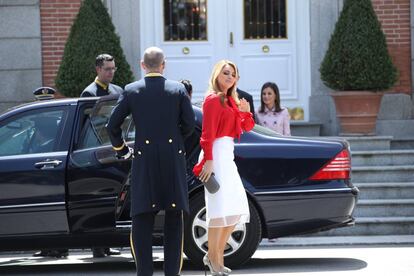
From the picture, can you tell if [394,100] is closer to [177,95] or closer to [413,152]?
[413,152]

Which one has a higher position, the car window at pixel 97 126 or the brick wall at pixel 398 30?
the brick wall at pixel 398 30

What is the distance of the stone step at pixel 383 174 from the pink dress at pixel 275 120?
1771 mm

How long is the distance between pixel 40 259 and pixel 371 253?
3.29 m

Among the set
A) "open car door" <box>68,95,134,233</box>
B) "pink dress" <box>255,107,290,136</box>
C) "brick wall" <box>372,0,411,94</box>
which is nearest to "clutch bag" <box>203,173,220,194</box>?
"open car door" <box>68,95,134,233</box>

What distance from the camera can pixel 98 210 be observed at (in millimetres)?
9547

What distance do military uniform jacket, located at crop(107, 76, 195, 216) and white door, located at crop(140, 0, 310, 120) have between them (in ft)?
24.6

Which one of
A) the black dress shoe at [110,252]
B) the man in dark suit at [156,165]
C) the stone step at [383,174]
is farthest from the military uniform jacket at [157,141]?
the stone step at [383,174]

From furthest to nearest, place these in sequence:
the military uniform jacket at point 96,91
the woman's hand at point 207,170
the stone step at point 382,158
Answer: the stone step at point 382,158 < the military uniform jacket at point 96,91 < the woman's hand at point 207,170

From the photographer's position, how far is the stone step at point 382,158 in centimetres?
1398

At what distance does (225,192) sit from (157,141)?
0.94m

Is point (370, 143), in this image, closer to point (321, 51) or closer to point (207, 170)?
point (321, 51)

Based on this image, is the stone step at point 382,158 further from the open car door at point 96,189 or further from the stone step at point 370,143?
the open car door at point 96,189

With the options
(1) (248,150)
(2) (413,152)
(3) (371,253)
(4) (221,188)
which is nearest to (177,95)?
(4) (221,188)

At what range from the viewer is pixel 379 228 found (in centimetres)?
1263
